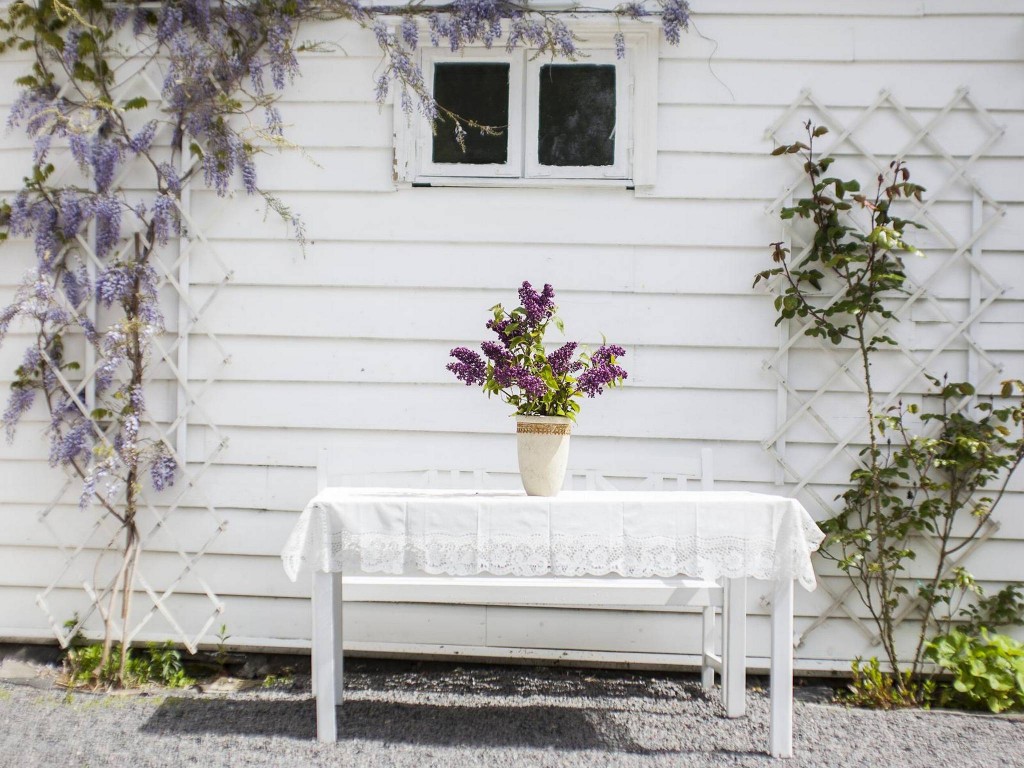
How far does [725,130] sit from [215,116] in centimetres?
186

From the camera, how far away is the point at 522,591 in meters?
2.78

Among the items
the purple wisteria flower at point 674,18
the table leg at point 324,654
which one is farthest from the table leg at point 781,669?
the purple wisteria flower at point 674,18

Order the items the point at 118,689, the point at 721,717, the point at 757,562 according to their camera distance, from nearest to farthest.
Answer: the point at 757,562 < the point at 721,717 < the point at 118,689

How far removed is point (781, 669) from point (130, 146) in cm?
282

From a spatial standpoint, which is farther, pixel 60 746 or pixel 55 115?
pixel 55 115

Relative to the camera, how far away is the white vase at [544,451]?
2.46 m

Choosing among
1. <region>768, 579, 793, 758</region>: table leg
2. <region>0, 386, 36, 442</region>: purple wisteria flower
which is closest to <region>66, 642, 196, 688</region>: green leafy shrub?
<region>0, 386, 36, 442</region>: purple wisteria flower

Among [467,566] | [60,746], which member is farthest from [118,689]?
[467,566]

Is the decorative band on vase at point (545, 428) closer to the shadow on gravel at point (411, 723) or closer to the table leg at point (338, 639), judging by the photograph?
the table leg at point (338, 639)

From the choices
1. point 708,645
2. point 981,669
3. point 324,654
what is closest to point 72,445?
point 324,654

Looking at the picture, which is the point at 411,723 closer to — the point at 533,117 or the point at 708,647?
the point at 708,647

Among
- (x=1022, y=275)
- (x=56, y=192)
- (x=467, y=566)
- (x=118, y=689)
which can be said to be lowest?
(x=118, y=689)

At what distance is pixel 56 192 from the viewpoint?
3174 mm

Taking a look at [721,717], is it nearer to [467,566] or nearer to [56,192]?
[467,566]
